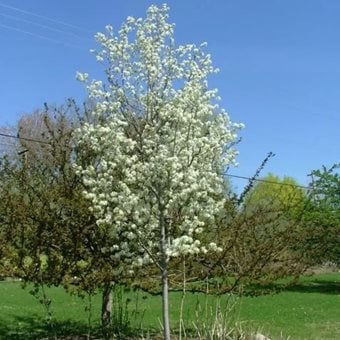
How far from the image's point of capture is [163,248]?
6852 mm

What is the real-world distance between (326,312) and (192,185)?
11.4 metres

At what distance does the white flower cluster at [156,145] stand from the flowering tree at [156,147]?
0.01 m

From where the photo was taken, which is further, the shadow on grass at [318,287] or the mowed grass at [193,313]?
the shadow on grass at [318,287]

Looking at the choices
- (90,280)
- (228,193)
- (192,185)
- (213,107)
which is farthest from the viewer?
(228,193)

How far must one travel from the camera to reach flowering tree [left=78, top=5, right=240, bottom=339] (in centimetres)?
658

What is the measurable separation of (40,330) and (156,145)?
6273 millimetres

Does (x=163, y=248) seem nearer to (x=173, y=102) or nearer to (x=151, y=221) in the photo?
(x=151, y=221)

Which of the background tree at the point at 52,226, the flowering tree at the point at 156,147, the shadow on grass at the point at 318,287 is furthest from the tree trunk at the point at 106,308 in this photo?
the shadow on grass at the point at 318,287

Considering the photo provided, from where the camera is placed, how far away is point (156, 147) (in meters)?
6.65

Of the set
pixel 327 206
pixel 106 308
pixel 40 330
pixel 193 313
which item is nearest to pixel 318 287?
pixel 327 206

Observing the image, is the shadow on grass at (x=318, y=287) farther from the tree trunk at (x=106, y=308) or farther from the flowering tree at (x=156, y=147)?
the flowering tree at (x=156, y=147)

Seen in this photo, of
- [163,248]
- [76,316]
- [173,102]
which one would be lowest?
[76,316]

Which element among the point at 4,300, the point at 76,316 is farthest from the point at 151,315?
the point at 4,300

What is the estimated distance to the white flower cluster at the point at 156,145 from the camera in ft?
21.6
